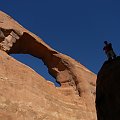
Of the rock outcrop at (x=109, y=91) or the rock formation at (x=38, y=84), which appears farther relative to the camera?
the rock formation at (x=38, y=84)

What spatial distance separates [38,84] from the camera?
24.3 metres

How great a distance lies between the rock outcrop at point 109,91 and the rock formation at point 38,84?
9.28 m

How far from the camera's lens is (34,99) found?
22.3m

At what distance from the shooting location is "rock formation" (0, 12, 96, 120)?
20812 millimetres

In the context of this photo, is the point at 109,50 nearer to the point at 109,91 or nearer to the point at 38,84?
the point at 109,91

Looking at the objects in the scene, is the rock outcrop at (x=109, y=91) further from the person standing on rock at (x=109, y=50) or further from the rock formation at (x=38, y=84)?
the rock formation at (x=38, y=84)

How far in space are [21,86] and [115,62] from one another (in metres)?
12.0

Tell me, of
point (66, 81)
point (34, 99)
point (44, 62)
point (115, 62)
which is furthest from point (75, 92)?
point (115, 62)

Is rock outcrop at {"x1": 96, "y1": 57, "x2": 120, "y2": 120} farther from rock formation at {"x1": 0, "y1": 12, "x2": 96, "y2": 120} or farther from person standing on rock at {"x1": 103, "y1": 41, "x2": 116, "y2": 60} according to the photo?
rock formation at {"x1": 0, "y1": 12, "x2": 96, "y2": 120}


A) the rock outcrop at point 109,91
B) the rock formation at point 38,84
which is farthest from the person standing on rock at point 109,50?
the rock formation at point 38,84

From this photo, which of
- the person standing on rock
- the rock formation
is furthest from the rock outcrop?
the rock formation

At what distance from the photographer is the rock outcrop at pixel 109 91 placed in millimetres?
10219

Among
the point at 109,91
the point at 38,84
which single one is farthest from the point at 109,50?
the point at 38,84

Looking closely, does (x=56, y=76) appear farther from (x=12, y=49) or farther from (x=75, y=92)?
(x=12, y=49)
